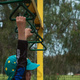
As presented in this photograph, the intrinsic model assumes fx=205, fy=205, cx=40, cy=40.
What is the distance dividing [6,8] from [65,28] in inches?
71.2

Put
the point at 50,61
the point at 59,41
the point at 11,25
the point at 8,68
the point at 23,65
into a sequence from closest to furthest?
1. the point at 23,65
2. the point at 8,68
3. the point at 50,61
4. the point at 59,41
5. the point at 11,25

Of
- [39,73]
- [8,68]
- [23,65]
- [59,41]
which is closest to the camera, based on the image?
[23,65]

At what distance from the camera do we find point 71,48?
18.4 ft

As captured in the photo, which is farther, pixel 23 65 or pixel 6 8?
pixel 6 8

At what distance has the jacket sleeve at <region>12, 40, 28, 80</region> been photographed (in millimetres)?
891

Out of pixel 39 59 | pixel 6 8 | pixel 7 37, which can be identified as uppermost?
pixel 6 8

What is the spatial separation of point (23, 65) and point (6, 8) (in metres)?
5.18

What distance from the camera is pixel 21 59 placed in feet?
2.94

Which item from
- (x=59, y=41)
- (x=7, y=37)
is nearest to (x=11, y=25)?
(x=7, y=37)

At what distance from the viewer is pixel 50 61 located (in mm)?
4523

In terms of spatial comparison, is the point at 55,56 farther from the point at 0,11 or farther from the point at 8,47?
the point at 0,11

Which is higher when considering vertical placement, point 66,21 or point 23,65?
point 66,21

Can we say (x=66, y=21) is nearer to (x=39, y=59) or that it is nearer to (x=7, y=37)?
(x=7, y=37)

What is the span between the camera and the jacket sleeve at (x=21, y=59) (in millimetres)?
891
